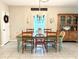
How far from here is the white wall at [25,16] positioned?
31.4ft

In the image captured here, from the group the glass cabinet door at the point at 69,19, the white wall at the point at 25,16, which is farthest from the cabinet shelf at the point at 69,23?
the white wall at the point at 25,16

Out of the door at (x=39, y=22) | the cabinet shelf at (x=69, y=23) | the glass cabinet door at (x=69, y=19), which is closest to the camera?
the cabinet shelf at (x=69, y=23)

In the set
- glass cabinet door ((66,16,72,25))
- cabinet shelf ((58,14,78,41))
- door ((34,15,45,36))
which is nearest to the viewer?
cabinet shelf ((58,14,78,41))

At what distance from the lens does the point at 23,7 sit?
959 cm

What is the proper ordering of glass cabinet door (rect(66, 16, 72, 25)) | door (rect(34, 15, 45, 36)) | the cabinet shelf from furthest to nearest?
door (rect(34, 15, 45, 36)), glass cabinet door (rect(66, 16, 72, 25)), the cabinet shelf

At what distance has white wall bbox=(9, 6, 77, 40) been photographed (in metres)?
9.57

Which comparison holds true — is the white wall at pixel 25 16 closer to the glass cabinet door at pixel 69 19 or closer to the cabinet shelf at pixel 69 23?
the cabinet shelf at pixel 69 23

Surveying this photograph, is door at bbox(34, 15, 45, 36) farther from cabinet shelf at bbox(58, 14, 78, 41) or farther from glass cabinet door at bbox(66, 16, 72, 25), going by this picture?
glass cabinet door at bbox(66, 16, 72, 25)

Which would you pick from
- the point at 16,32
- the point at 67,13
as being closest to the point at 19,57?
the point at 16,32

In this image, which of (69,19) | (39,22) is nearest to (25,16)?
(39,22)

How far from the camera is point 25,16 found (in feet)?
31.5

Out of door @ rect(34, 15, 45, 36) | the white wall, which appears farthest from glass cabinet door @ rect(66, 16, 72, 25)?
door @ rect(34, 15, 45, 36)

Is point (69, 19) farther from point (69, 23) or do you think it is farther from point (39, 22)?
point (39, 22)

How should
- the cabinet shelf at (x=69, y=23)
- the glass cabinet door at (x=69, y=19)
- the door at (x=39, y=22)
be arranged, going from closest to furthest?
the cabinet shelf at (x=69, y=23), the glass cabinet door at (x=69, y=19), the door at (x=39, y=22)
